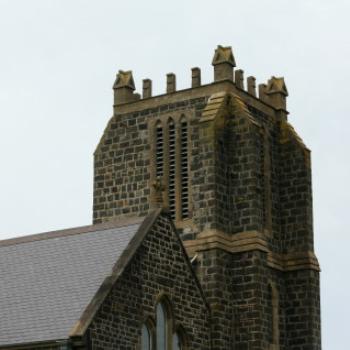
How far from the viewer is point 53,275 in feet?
135

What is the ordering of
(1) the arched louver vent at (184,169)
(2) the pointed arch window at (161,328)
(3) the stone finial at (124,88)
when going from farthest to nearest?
1. (3) the stone finial at (124,88)
2. (1) the arched louver vent at (184,169)
3. (2) the pointed arch window at (161,328)

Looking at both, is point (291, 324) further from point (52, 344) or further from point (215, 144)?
point (52, 344)

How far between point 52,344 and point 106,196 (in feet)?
56.3

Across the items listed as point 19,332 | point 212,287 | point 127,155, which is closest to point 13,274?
point 19,332

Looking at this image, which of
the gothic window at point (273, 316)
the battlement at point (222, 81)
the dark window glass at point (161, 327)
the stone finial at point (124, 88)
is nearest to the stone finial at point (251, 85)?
the battlement at point (222, 81)

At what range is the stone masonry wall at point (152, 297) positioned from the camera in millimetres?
38812

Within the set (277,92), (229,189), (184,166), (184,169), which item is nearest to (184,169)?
(184,169)

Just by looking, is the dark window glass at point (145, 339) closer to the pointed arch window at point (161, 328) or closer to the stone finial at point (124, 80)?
the pointed arch window at point (161, 328)

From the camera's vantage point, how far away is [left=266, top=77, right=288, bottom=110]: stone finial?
55906 millimetres

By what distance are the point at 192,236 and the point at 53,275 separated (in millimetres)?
10348

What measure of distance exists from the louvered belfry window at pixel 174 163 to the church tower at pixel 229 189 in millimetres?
A: 37

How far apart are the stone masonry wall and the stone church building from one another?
51 millimetres

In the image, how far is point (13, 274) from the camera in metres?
42.5

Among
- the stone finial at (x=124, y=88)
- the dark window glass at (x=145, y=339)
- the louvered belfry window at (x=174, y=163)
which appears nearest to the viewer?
the dark window glass at (x=145, y=339)
